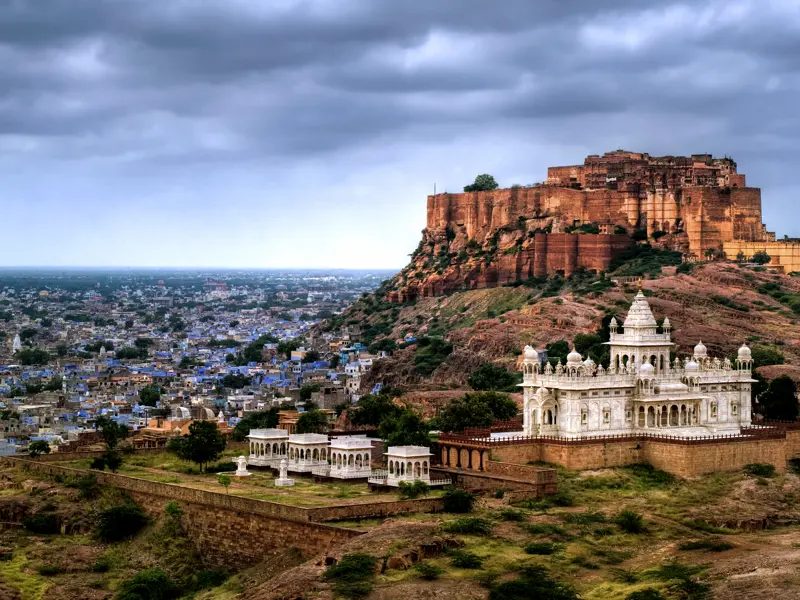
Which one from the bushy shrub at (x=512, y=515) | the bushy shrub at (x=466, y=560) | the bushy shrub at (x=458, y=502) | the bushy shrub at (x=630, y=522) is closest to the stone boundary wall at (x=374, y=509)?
the bushy shrub at (x=458, y=502)

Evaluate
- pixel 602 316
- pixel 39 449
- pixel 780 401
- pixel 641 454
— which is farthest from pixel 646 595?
pixel 602 316

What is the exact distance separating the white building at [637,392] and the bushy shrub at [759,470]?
2194 mm

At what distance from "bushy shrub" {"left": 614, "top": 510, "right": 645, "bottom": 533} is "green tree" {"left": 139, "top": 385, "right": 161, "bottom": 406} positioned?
64.4 metres

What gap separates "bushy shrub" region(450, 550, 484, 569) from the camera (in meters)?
52.7

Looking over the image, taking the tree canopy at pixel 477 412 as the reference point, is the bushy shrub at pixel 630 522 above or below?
below

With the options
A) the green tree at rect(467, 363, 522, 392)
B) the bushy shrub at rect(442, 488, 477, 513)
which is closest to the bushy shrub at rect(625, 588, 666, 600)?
the bushy shrub at rect(442, 488, 477, 513)

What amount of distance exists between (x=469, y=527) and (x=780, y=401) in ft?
85.8

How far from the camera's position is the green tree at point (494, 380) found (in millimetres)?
94250

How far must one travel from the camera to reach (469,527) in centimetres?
5609

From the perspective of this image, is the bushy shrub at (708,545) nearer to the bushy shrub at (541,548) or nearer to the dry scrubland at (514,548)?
the dry scrubland at (514,548)

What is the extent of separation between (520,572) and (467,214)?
3347 inches

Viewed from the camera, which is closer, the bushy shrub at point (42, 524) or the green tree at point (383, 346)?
the bushy shrub at point (42, 524)

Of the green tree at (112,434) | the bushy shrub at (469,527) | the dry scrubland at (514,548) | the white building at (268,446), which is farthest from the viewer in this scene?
the green tree at (112,434)

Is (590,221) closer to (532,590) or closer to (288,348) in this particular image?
(288,348)
